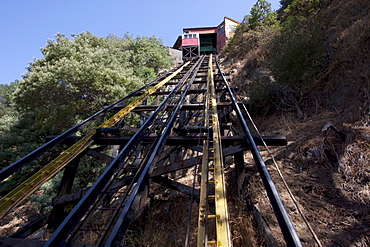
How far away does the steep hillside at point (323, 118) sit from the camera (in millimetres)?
2711

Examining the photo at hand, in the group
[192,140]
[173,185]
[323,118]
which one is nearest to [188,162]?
[192,140]

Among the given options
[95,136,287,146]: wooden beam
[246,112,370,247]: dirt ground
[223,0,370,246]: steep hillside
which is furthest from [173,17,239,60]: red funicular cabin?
[95,136,287,146]: wooden beam

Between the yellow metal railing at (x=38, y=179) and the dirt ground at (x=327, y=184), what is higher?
the yellow metal railing at (x=38, y=179)

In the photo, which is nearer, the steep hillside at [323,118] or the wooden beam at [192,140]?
the steep hillside at [323,118]

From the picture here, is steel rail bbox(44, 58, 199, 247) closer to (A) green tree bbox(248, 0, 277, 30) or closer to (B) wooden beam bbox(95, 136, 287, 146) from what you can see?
(B) wooden beam bbox(95, 136, 287, 146)

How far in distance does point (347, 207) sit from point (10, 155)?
43.3ft

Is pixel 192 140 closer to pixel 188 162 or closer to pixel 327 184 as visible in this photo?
pixel 188 162

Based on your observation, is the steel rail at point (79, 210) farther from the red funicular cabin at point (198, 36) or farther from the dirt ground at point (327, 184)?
the red funicular cabin at point (198, 36)

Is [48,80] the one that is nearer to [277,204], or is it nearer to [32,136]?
[32,136]

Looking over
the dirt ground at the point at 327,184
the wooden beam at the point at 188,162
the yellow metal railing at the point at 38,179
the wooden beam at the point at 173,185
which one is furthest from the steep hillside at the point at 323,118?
the yellow metal railing at the point at 38,179

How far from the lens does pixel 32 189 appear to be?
90.9 inches

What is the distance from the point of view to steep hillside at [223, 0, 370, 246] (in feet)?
8.89

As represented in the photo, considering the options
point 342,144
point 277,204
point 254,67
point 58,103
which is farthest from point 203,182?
point 254,67

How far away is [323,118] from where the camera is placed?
5359 millimetres
